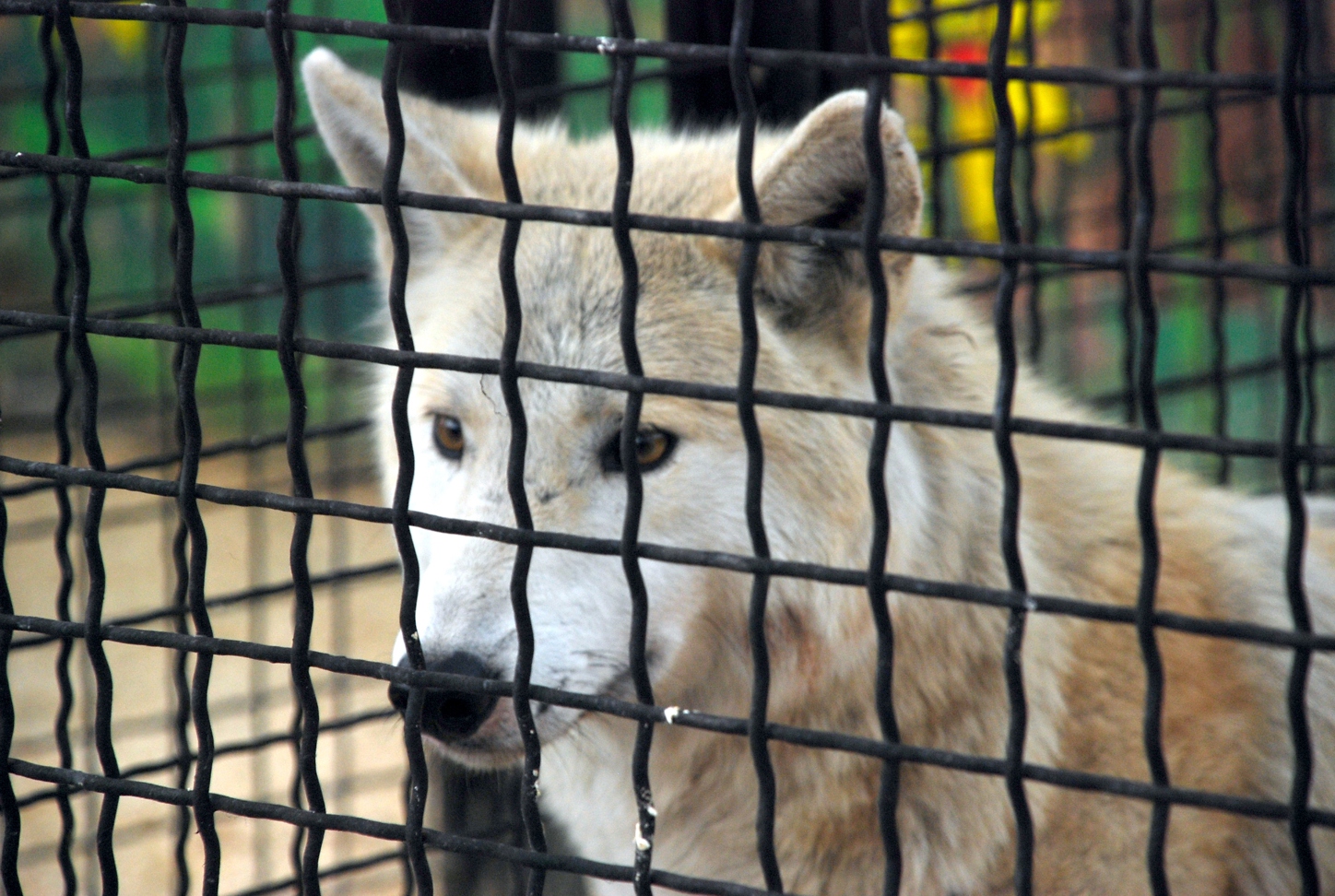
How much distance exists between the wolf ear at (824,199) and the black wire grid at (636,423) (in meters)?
0.17

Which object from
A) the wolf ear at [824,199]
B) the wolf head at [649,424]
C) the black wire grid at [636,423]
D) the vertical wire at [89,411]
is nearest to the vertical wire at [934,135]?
the wolf head at [649,424]

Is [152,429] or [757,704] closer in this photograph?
[757,704]

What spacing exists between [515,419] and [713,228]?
35 cm

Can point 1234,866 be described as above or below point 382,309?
below

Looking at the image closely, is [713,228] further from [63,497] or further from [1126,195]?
[1126,195]

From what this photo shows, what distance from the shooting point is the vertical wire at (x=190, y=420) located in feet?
4.99

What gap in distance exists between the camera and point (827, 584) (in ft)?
6.51

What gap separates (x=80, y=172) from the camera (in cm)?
160

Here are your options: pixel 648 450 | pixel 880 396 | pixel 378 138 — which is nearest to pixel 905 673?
pixel 648 450

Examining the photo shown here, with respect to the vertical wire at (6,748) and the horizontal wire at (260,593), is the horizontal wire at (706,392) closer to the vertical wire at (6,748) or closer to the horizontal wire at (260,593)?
the vertical wire at (6,748)

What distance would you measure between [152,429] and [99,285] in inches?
32.8

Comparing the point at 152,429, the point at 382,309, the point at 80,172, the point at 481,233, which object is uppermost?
the point at 80,172

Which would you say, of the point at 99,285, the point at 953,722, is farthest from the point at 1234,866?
the point at 99,285

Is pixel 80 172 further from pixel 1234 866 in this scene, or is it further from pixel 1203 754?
pixel 1234 866
